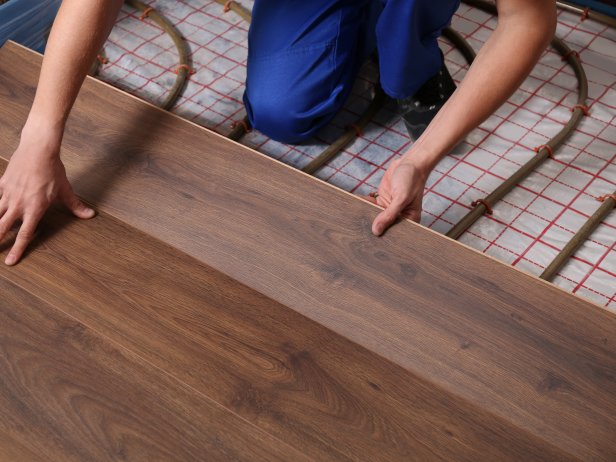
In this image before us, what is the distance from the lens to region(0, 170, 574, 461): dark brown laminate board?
1203 millimetres

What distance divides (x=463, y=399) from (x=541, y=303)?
0.24 meters

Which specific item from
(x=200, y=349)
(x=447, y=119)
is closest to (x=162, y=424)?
(x=200, y=349)

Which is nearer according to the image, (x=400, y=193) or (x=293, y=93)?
(x=400, y=193)

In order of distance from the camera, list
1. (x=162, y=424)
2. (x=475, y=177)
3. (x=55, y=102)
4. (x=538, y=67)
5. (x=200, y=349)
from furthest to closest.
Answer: (x=538, y=67) < (x=475, y=177) < (x=55, y=102) < (x=200, y=349) < (x=162, y=424)

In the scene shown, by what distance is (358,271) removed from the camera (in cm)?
143

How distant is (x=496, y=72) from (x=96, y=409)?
0.94 meters

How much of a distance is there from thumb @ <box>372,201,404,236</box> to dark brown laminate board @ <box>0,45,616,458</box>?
0.02 metres

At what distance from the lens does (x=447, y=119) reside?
4.98 ft

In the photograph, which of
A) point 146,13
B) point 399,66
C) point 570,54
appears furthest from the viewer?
point 146,13

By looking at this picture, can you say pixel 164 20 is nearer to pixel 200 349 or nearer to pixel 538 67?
pixel 538 67

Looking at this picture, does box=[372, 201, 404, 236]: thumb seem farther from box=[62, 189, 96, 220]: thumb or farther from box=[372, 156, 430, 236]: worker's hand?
box=[62, 189, 96, 220]: thumb

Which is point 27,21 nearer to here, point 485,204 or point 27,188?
point 27,188

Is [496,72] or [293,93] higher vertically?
[496,72]

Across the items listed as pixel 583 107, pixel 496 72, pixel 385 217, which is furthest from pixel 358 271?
pixel 583 107
